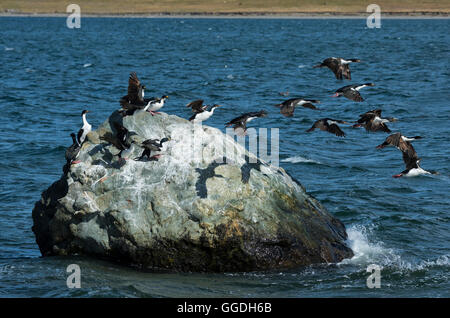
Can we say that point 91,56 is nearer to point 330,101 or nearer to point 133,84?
point 330,101

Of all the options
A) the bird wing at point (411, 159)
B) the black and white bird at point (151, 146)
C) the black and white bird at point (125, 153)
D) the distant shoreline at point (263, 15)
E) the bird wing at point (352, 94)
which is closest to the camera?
the black and white bird at point (151, 146)

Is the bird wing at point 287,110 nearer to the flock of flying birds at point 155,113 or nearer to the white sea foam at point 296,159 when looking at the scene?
the flock of flying birds at point 155,113

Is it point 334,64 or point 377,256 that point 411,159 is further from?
point 377,256

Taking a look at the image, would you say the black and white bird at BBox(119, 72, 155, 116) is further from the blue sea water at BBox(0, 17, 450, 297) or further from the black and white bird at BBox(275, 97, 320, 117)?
the blue sea water at BBox(0, 17, 450, 297)

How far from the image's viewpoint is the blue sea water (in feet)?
40.1

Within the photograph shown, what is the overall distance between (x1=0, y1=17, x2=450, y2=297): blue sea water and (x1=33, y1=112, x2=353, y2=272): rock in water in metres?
0.31

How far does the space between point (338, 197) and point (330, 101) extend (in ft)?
51.4

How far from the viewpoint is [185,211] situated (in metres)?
12.3

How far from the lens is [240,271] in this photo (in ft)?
41.2

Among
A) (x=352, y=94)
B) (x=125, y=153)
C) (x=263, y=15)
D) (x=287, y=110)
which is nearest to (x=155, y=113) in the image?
(x=125, y=153)

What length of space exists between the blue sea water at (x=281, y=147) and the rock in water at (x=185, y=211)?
312mm

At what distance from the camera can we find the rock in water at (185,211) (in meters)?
12.3

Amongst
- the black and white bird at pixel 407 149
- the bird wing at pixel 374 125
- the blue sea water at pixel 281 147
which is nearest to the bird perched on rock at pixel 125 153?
the blue sea water at pixel 281 147

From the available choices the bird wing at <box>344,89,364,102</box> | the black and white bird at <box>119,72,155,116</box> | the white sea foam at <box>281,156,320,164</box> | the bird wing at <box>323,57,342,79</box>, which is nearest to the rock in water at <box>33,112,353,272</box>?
the black and white bird at <box>119,72,155,116</box>
